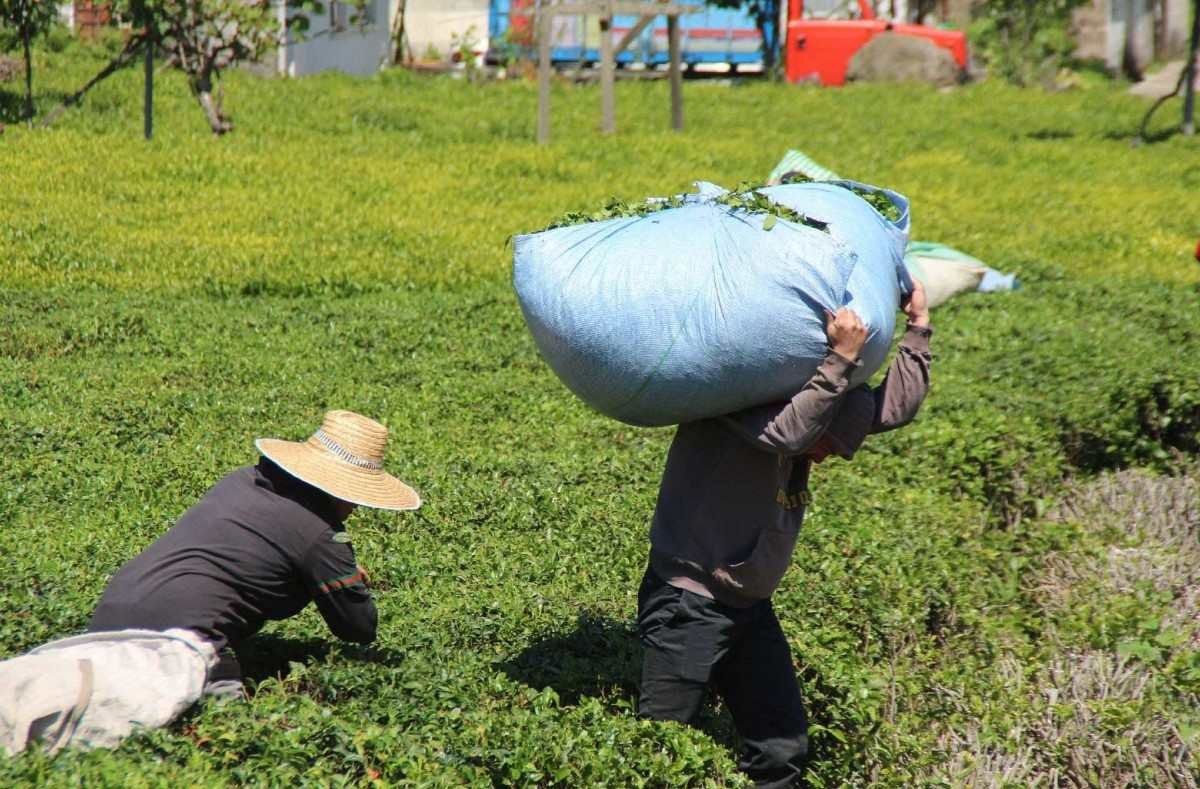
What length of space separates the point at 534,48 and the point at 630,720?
20.3m

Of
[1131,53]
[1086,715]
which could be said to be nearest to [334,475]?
[1086,715]

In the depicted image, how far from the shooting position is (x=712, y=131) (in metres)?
17.4

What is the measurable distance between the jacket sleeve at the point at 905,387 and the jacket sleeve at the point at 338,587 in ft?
5.24

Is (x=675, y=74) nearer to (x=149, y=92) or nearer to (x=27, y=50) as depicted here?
(x=149, y=92)

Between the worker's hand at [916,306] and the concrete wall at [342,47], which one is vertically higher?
the concrete wall at [342,47]

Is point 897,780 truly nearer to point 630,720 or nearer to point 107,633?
point 630,720

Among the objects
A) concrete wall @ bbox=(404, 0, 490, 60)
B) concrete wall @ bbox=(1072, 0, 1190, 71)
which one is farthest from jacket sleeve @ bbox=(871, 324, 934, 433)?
concrete wall @ bbox=(1072, 0, 1190, 71)

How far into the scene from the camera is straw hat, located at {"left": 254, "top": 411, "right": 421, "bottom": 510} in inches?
162

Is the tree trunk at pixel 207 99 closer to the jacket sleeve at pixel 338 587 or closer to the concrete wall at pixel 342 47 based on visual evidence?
the concrete wall at pixel 342 47

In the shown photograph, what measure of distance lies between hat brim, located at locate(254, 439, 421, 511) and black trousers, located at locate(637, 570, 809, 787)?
844 mm

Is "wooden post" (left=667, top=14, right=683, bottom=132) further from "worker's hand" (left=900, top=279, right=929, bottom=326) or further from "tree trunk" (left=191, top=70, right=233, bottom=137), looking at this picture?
"worker's hand" (left=900, top=279, right=929, bottom=326)

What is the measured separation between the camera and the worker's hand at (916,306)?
4.05 m

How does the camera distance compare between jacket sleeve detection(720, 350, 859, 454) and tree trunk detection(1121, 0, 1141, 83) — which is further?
tree trunk detection(1121, 0, 1141, 83)

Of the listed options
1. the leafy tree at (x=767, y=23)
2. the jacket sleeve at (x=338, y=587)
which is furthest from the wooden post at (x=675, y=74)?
the jacket sleeve at (x=338, y=587)
